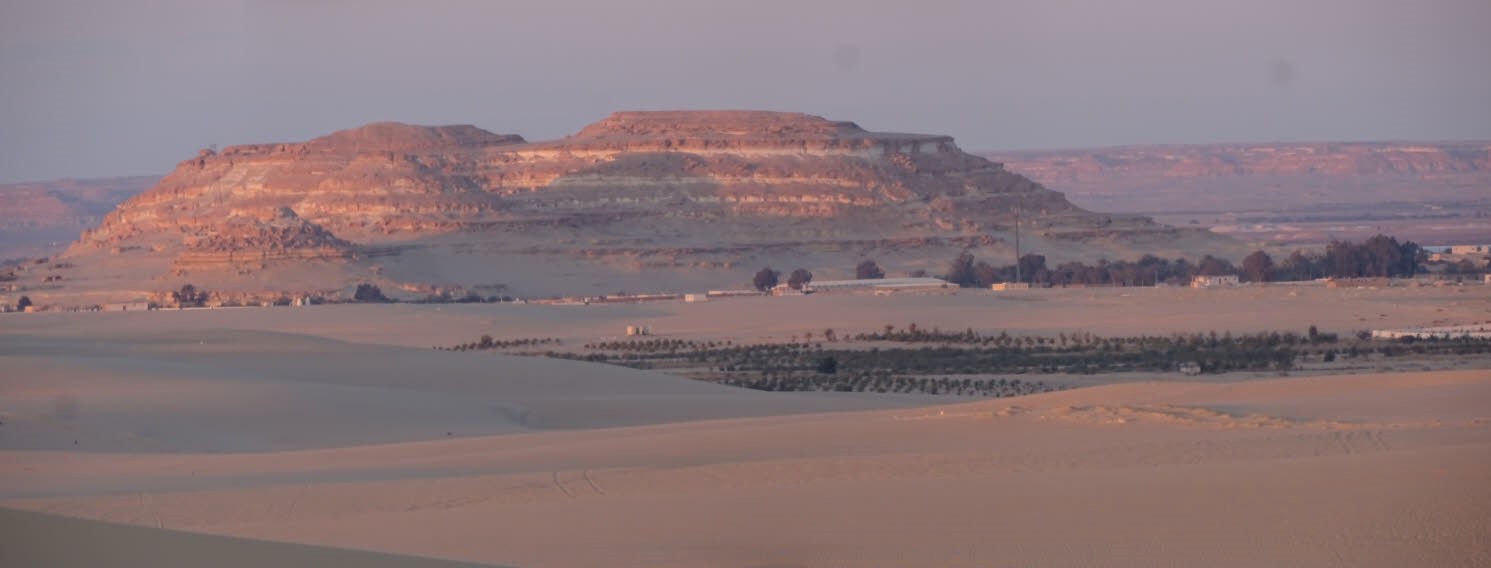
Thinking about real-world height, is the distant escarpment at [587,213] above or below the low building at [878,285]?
above

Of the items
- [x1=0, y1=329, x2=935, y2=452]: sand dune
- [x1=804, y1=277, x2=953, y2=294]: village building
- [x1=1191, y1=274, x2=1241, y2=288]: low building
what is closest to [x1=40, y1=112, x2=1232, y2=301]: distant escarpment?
[x1=804, y1=277, x2=953, y2=294]: village building

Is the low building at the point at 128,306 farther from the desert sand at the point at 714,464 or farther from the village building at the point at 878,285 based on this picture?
the desert sand at the point at 714,464

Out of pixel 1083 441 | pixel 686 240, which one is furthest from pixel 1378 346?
pixel 686 240

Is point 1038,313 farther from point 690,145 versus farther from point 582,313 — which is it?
A: point 690,145

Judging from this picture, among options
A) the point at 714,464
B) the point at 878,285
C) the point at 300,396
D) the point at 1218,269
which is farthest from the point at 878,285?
the point at 714,464

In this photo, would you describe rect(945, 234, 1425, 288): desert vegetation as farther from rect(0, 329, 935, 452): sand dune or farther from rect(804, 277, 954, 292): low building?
rect(0, 329, 935, 452): sand dune

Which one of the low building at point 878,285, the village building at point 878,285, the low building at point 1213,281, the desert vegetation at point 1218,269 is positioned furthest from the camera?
the desert vegetation at point 1218,269

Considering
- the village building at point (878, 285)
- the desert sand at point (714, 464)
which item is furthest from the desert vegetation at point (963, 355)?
the village building at point (878, 285)
